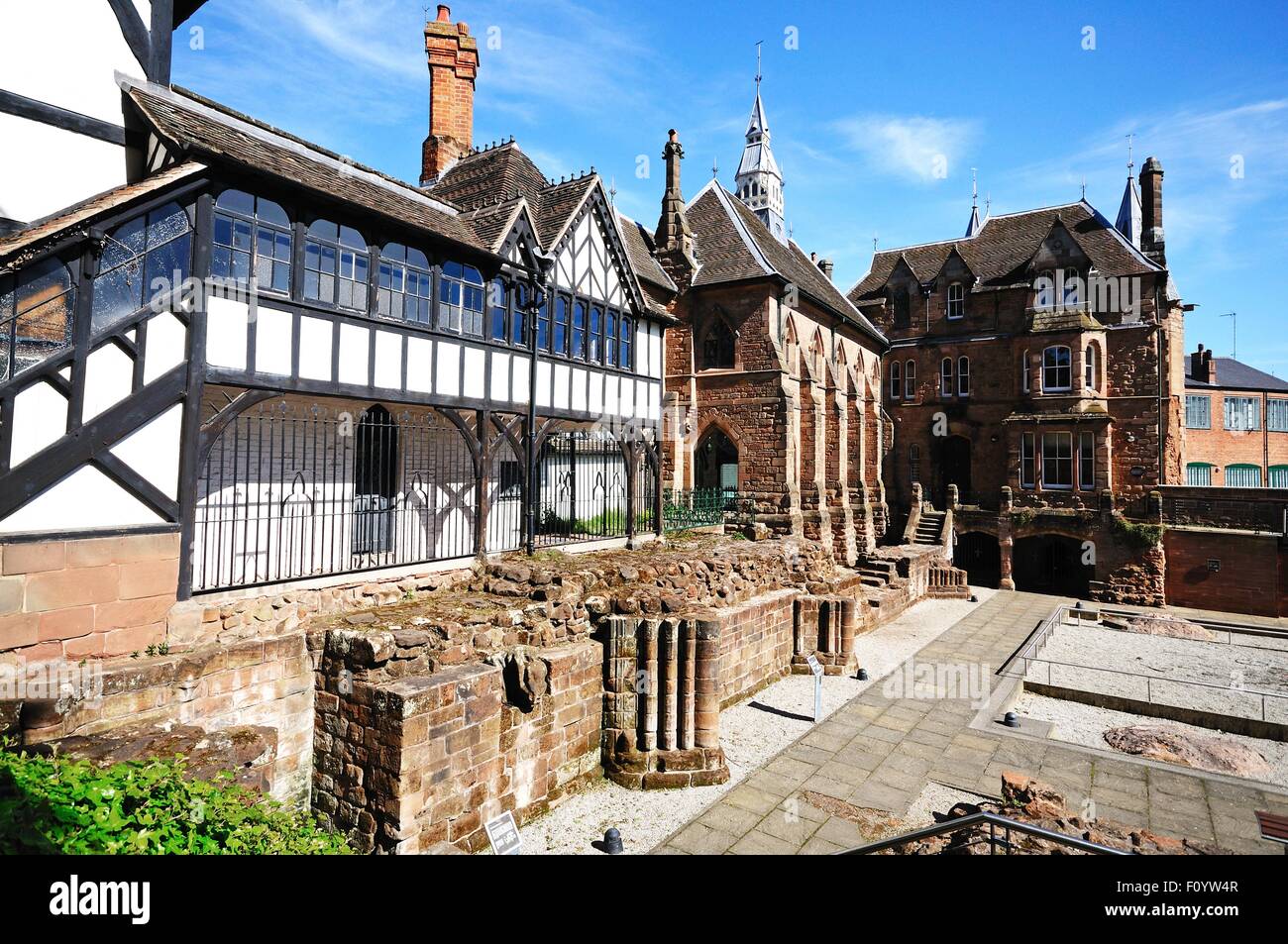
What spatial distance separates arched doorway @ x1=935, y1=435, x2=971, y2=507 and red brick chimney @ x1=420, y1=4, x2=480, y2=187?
26.6 metres

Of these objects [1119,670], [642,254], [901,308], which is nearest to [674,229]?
[642,254]

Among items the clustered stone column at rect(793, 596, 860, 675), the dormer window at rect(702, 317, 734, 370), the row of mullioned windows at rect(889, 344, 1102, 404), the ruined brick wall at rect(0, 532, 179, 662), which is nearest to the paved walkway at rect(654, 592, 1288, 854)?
the clustered stone column at rect(793, 596, 860, 675)

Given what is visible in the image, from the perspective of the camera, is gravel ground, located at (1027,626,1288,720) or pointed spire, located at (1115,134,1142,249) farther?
pointed spire, located at (1115,134,1142,249)

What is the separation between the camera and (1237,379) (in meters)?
40.9

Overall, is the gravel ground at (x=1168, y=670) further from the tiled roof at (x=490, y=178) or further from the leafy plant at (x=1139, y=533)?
the tiled roof at (x=490, y=178)

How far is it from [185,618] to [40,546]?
5.61 ft

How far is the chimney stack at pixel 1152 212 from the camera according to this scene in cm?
2947

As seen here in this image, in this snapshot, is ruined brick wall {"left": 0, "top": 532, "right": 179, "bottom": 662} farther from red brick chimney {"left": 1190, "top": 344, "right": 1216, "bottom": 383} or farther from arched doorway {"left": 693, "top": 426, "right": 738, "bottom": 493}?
red brick chimney {"left": 1190, "top": 344, "right": 1216, "bottom": 383}

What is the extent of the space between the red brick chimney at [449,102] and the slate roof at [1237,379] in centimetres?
4291

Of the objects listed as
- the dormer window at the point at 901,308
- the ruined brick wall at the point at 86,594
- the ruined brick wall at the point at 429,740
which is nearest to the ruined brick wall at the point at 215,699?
the ruined brick wall at the point at 429,740

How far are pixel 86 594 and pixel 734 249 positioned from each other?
23.7 metres

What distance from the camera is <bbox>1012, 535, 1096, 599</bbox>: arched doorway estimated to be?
96.5 ft
